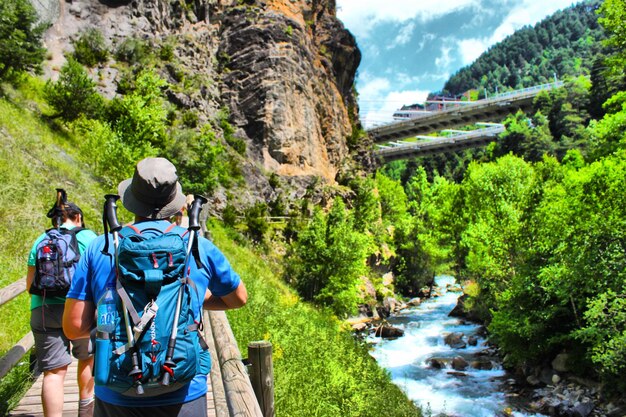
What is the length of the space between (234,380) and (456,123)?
274ft

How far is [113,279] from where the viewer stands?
6.81ft

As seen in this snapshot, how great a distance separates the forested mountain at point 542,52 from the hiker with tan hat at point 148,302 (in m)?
168

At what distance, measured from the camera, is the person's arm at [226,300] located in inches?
99.5

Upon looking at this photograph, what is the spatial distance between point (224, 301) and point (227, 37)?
45790mm

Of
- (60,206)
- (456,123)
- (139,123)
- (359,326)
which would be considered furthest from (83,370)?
(456,123)

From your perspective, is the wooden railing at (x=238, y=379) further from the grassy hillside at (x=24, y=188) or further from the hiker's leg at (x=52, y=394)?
the grassy hillside at (x=24, y=188)

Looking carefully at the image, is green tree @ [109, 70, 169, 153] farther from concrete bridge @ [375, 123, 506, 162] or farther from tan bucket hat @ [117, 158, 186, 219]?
concrete bridge @ [375, 123, 506, 162]

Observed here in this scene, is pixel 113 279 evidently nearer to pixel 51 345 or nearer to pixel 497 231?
pixel 51 345

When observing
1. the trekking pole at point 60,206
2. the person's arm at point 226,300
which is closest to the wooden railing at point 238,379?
the person's arm at point 226,300

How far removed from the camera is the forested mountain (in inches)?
6211

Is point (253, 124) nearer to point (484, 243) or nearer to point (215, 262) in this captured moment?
point (484, 243)

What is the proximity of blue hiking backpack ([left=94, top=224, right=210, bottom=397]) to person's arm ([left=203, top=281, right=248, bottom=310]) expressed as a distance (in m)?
0.43

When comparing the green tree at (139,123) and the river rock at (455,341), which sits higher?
the green tree at (139,123)

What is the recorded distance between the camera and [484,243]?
2320 cm
